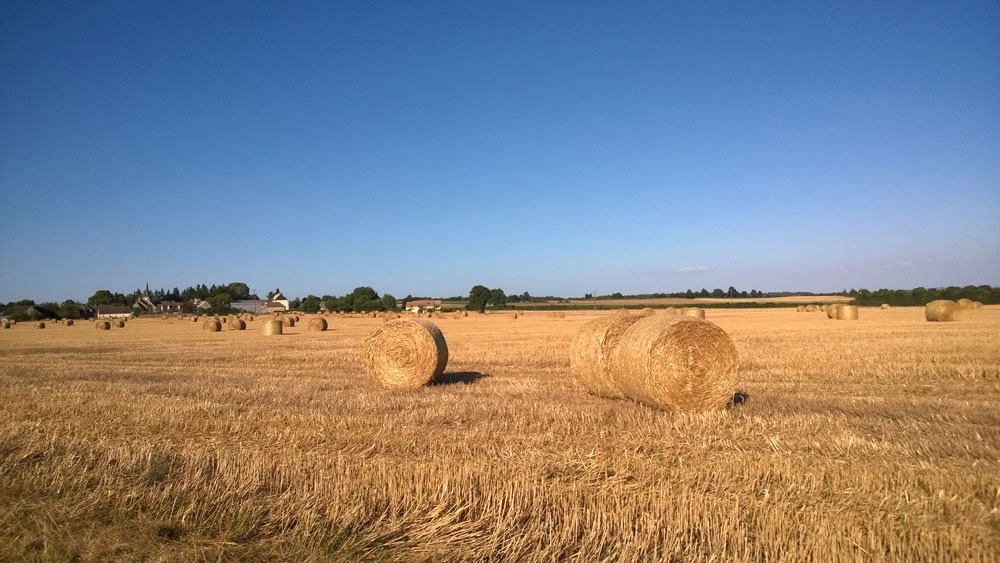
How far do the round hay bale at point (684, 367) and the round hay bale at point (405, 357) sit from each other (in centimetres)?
460

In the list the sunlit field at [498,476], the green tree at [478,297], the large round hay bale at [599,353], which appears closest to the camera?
the sunlit field at [498,476]

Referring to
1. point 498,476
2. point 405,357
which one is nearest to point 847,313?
point 405,357

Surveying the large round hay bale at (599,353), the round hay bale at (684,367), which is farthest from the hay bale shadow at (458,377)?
the round hay bale at (684,367)

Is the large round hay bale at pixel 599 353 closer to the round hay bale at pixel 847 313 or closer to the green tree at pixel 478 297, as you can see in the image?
the round hay bale at pixel 847 313

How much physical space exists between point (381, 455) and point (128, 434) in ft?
10.8

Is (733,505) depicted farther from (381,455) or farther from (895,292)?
(895,292)

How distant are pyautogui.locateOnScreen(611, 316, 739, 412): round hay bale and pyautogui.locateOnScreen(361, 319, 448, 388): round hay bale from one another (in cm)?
460

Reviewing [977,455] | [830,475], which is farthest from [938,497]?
[977,455]

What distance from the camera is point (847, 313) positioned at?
3384cm

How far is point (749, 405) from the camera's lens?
852 cm

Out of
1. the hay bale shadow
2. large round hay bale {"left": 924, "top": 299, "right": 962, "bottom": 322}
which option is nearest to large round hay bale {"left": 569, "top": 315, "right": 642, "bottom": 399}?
the hay bale shadow

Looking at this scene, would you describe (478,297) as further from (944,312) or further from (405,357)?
(405,357)

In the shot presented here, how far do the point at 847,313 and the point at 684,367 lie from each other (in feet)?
98.6

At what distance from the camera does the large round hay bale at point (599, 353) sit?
9969 millimetres
